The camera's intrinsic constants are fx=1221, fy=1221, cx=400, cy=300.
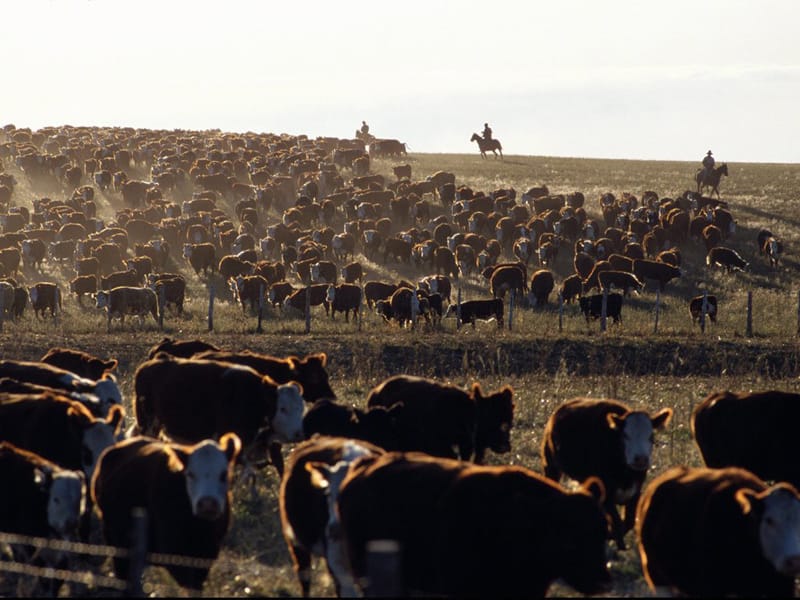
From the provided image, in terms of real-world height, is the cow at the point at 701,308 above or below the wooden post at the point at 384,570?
below

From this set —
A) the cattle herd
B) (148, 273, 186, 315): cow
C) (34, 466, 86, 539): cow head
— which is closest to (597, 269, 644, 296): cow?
(148, 273, 186, 315): cow

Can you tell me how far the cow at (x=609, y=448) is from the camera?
11258 millimetres

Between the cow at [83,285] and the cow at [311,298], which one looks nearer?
the cow at [311,298]

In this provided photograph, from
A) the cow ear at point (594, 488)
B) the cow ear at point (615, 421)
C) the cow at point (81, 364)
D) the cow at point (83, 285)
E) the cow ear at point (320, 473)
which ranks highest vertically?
the cow ear at point (594, 488)

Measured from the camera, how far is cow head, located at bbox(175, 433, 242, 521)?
9.12 metres

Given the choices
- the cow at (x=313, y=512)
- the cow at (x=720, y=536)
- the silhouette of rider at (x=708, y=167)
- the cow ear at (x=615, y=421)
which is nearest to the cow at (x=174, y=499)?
the cow at (x=313, y=512)

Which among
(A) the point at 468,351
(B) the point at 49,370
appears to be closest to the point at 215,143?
(A) the point at 468,351

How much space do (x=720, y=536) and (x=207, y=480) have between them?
379 cm

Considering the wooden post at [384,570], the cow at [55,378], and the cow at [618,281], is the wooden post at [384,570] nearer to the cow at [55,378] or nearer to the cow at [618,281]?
the cow at [55,378]

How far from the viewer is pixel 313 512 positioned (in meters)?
9.53

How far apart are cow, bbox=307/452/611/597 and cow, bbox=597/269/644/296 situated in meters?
27.7

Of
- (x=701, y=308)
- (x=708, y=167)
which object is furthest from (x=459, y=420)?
(x=708, y=167)

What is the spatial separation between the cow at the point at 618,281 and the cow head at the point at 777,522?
27.6 meters

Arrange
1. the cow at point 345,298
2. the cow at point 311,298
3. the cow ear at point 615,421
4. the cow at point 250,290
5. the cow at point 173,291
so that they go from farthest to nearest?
the cow at point 250,290 < the cow at point 311,298 < the cow at point 173,291 < the cow at point 345,298 < the cow ear at point 615,421
